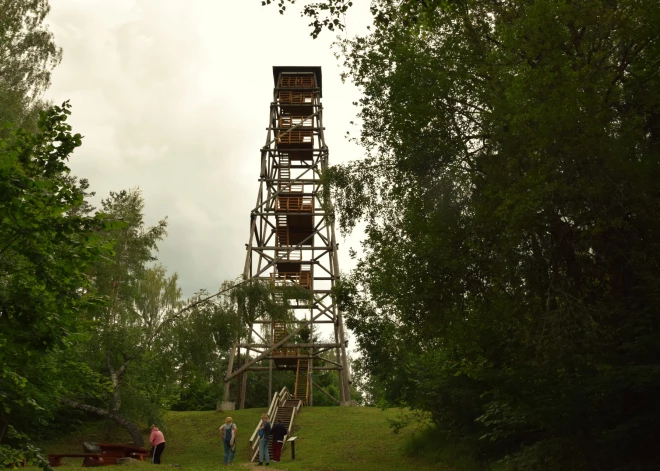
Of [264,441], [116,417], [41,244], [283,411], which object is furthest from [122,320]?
[41,244]

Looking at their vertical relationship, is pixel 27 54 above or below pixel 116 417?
above

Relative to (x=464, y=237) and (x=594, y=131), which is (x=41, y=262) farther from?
(x=594, y=131)

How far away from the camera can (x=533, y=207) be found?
8109 mm

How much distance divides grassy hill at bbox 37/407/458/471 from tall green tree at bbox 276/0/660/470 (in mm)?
3853

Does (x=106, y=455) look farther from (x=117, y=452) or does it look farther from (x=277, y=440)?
(x=277, y=440)

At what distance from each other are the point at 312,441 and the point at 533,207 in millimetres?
10845

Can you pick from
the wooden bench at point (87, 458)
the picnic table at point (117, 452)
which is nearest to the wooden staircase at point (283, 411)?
the picnic table at point (117, 452)

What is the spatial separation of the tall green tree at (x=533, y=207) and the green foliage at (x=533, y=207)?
0.03 m

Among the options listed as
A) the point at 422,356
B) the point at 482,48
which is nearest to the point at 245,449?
the point at 422,356

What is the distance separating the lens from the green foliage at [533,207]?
27.2 ft

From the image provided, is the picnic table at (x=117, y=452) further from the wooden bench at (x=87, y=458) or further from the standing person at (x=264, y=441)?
the standing person at (x=264, y=441)

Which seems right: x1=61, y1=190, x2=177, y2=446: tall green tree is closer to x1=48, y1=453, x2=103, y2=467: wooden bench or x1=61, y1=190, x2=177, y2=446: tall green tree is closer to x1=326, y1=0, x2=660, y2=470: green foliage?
x1=48, y1=453, x2=103, y2=467: wooden bench

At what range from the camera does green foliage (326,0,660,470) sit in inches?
326

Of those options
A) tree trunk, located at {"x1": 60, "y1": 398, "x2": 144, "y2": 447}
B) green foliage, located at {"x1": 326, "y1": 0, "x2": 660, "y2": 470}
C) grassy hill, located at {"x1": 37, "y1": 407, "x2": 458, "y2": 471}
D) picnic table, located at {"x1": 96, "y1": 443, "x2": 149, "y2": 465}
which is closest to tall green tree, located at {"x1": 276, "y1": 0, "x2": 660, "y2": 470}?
green foliage, located at {"x1": 326, "y1": 0, "x2": 660, "y2": 470}
